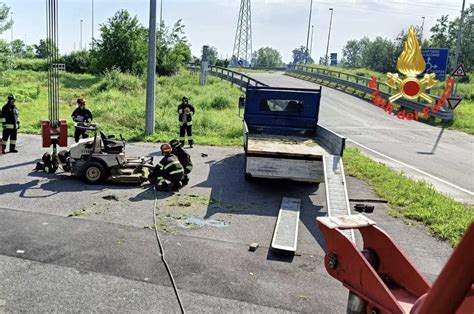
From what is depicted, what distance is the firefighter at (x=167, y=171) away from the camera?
948 centimetres

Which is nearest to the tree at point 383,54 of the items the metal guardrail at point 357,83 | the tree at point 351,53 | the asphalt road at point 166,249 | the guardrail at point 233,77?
the metal guardrail at point 357,83

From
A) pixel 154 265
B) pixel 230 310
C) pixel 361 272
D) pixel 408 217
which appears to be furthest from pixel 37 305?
pixel 408 217

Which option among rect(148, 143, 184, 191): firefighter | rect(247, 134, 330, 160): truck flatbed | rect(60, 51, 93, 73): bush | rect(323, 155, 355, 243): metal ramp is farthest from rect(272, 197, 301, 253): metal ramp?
rect(60, 51, 93, 73): bush

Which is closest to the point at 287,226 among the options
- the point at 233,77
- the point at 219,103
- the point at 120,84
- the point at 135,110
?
the point at 135,110

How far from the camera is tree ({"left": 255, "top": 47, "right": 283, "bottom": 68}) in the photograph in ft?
526

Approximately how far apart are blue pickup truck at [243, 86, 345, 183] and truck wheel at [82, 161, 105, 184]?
322 centimetres

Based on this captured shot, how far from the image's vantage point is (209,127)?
59.2ft

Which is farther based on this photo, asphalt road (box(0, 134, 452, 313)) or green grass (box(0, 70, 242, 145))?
green grass (box(0, 70, 242, 145))

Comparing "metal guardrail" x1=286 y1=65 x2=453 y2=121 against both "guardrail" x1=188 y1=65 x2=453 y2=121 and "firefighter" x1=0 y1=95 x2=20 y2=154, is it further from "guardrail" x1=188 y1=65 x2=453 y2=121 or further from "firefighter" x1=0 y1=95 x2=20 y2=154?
"firefighter" x1=0 y1=95 x2=20 y2=154

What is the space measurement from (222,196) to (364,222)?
6.05m

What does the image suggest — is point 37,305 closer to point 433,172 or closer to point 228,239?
point 228,239

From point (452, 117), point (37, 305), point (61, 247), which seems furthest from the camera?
point (452, 117)

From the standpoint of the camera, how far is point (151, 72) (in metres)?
15.9

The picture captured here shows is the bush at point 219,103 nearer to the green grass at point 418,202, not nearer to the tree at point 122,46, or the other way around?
the green grass at point 418,202
